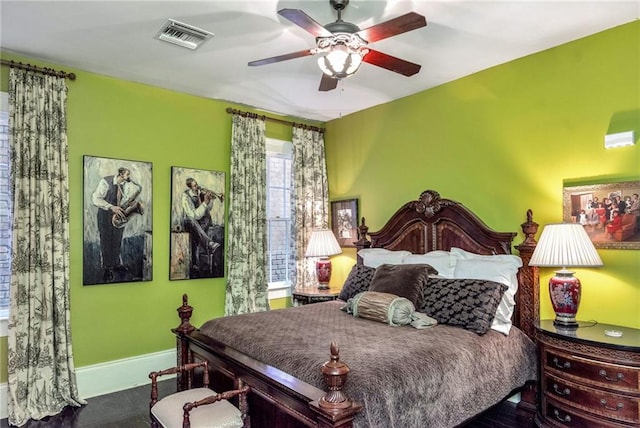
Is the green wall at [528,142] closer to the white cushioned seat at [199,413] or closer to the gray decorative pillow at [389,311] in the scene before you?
the gray decorative pillow at [389,311]

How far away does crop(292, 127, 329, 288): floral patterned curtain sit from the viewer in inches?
205

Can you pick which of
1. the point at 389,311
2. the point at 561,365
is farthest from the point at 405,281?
the point at 561,365

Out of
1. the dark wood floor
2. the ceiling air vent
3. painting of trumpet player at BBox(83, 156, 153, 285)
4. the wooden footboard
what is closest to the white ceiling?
→ the ceiling air vent

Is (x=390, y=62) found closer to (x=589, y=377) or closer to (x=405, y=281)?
(x=405, y=281)

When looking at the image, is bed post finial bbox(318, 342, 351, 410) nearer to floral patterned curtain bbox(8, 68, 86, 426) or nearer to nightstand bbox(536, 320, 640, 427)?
nightstand bbox(536, 320, 640, 427)

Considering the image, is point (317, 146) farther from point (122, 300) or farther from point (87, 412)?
point (87, 412)

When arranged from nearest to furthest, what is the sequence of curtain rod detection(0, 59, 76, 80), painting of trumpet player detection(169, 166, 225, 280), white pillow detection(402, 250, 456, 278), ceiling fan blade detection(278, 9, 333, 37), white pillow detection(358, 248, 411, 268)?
ceiling fan blade detection(278, 9, 333, 37)
curtain rod detection(0, 59, 76, 80)
white pillow detection(402, 250, 456, 278)
white pillow detection(358, 248, 411, 268)
painting of trumpet player detection(169, 166, 225, 280)

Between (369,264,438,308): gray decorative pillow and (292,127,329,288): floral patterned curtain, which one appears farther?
(292,127,329,288): floral patterned curtain

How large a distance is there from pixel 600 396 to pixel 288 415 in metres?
1.99

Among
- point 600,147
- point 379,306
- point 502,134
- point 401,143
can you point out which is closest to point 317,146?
point 401,143

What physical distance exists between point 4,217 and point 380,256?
3455mm

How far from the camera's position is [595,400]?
2576 mm

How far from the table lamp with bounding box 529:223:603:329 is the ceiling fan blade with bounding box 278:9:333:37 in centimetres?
214

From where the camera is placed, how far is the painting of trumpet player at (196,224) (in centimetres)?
434
